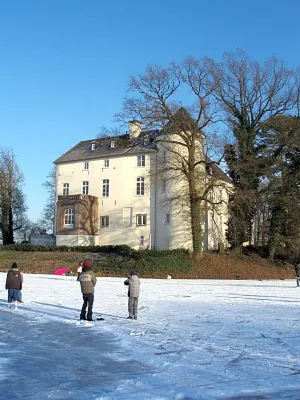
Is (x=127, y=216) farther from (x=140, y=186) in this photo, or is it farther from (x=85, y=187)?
(x=85, y=187)

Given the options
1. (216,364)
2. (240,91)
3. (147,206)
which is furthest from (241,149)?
(216,364)

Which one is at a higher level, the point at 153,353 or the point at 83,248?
the point at 83,248

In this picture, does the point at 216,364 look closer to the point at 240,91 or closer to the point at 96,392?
the point at 96,392

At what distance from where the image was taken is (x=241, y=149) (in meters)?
43.9

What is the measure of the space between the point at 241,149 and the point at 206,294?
23.9 metres

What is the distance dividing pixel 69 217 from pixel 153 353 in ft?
155

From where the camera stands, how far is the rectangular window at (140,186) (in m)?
54.4

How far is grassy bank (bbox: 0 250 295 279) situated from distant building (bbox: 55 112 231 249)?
858 cm

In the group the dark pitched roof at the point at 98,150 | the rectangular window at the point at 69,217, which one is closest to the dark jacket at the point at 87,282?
the dark pitched roof at the point at 98,150

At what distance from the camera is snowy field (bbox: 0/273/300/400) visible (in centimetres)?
699

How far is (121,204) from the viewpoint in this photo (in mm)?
55531

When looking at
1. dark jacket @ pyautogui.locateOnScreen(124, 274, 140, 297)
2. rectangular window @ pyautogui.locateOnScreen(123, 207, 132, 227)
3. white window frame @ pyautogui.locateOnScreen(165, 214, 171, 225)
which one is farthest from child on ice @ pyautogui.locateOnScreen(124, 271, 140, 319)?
rectangular window @ pyautogui.locateOnScreen(123, 207, 132, 227)

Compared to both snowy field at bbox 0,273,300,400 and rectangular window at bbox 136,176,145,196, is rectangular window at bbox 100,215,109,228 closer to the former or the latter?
rectangular window at bbox 136,176,145,196

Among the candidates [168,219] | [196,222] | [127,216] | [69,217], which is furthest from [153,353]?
[69,217]
